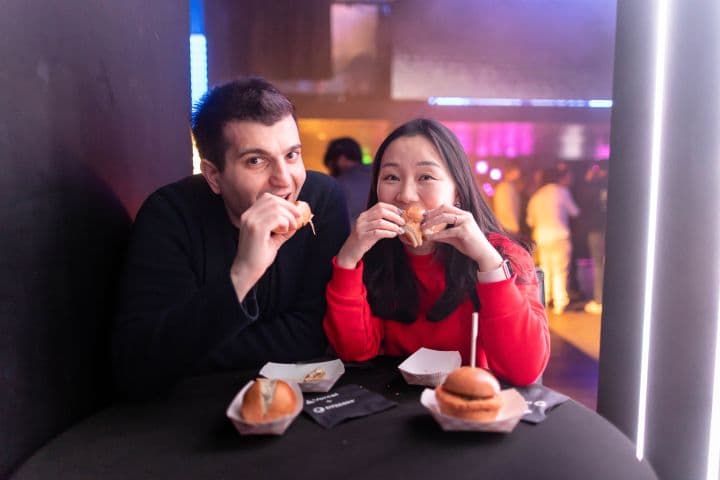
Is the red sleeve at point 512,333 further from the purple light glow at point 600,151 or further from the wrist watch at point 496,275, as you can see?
the purple light glow at point 600,151

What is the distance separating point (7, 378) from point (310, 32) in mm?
4566

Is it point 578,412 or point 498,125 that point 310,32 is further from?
point 578,412

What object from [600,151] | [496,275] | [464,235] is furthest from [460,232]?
[600,151]

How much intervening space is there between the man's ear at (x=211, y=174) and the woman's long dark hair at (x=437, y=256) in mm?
552

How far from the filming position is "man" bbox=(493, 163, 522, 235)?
5582 mm

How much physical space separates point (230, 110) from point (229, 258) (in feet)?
1.55

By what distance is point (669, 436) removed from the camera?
2.32 m

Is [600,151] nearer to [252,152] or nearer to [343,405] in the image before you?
[252,152]

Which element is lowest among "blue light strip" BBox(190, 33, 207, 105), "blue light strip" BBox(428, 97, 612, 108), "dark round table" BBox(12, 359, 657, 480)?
"dark round table" BBox(12, 359, 657, 480)

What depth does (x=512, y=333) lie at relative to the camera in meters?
1.55

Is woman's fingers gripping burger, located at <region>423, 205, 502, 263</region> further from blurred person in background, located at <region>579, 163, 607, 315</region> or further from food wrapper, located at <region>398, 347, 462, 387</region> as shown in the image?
blurred person in background, located at <region>579, 163, 607, 315</region>

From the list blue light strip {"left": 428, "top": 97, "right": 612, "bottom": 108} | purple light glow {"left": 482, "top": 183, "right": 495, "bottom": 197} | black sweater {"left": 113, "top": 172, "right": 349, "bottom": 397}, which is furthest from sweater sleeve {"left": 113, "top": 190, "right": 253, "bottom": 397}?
purple light glow {"left": 482, "top": 183, "right": 495, "bottom": 197}

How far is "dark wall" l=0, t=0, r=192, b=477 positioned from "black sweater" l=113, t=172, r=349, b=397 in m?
0.17

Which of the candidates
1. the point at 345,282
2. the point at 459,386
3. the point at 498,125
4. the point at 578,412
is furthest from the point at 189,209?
the point at 498,125
